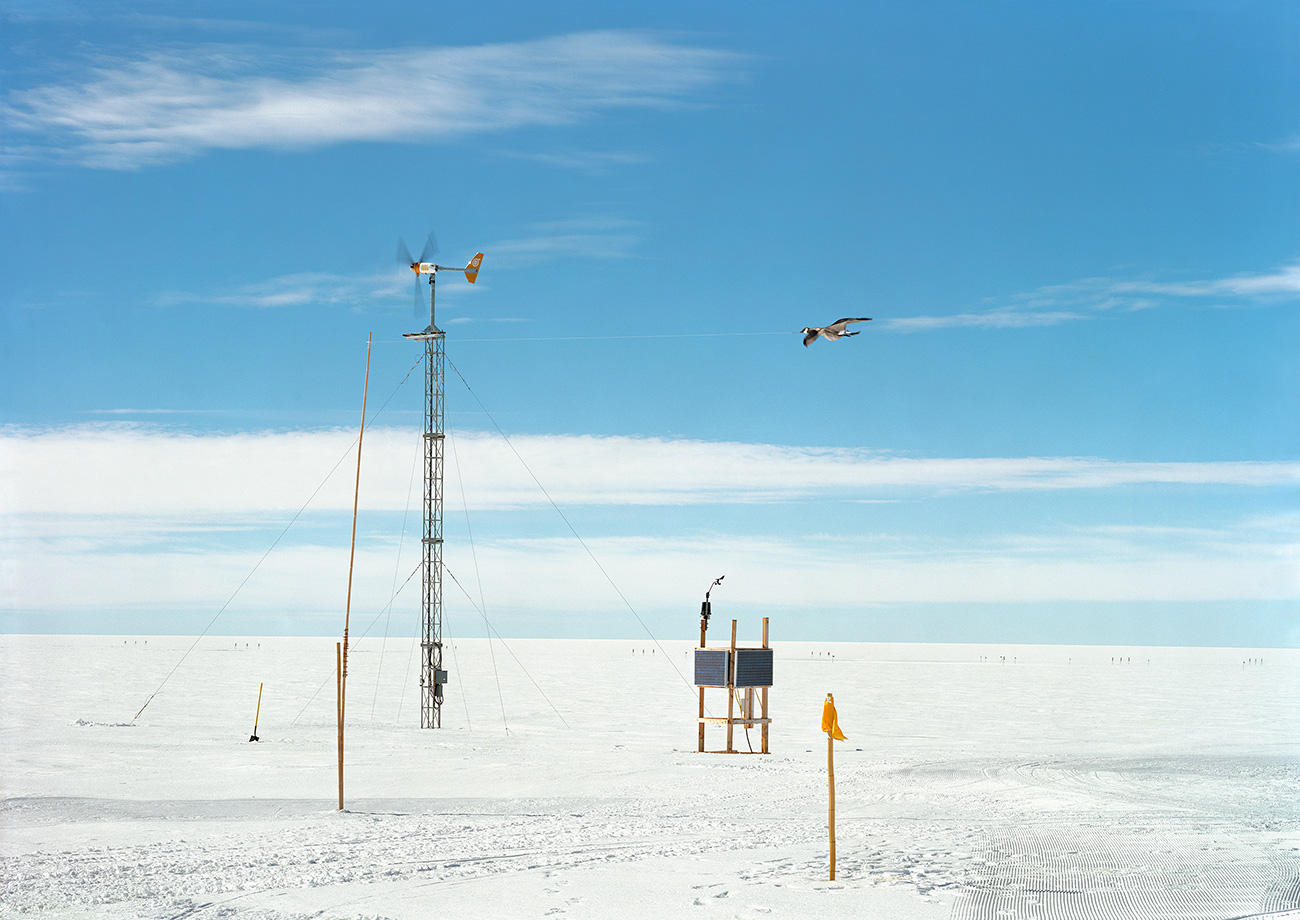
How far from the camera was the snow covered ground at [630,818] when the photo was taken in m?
14.0

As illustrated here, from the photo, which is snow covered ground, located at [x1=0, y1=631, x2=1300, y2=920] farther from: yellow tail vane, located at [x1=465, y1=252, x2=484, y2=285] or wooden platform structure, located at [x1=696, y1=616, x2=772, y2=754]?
yellow tail vane, located at [x1=465, y1=252, x2=484, y2=285]

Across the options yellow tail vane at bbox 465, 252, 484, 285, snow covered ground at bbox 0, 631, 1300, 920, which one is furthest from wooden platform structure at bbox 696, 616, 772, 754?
yellow tail vane at bbox 465, 252, 484, 285

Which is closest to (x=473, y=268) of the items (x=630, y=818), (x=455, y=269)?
(x=455, y=269)

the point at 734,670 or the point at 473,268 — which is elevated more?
the point at 473,268

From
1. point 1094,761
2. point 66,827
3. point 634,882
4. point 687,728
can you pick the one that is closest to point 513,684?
point 687,728

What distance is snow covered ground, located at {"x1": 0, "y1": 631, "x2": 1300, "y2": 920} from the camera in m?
14.0

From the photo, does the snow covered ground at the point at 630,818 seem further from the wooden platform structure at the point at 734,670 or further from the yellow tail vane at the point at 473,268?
the yellow tail vane at the point at 473,268

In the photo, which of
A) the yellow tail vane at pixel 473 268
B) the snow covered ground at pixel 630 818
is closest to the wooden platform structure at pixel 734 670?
the snow covered ground at pixel 630 818

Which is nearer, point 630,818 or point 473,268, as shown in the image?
point 630,818

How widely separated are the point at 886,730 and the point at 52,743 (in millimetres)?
24542

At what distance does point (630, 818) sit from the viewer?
64.8 ft

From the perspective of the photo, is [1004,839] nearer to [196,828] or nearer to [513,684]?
[196,828]

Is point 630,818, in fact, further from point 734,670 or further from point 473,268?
point 473,268

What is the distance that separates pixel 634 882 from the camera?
14.8m
